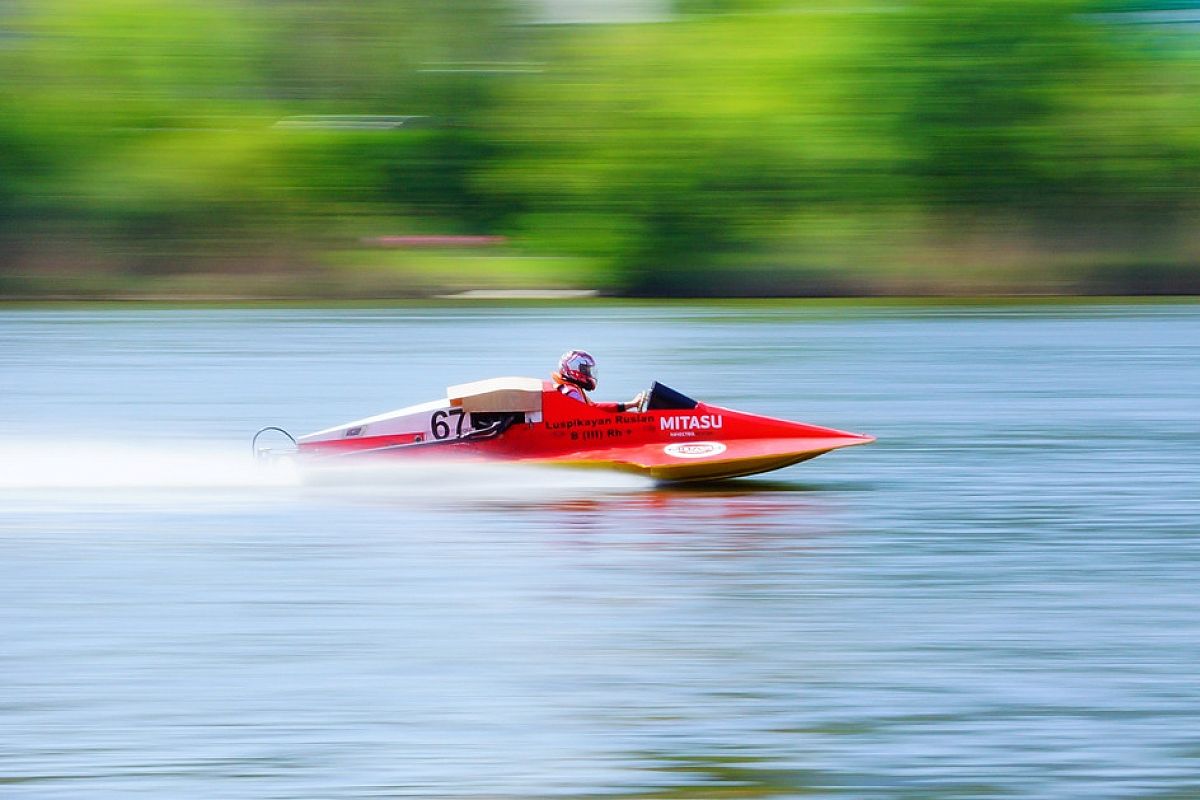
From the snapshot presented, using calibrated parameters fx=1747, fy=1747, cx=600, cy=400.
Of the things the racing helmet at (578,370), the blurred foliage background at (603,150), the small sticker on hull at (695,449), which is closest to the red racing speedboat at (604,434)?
the small sticker on hull at (695,449)

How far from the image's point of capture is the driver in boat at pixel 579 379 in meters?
14.9

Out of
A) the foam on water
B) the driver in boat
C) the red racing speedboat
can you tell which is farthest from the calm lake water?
the driver in boat

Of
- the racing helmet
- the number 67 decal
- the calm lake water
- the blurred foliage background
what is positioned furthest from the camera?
the blurred foliage background

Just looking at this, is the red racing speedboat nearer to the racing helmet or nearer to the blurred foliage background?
the racing helmet

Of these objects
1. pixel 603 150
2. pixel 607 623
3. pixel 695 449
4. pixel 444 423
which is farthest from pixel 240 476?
pixel 603 150

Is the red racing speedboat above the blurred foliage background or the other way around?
the other way around

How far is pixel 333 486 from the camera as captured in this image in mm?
16000

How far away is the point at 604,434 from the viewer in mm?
15102

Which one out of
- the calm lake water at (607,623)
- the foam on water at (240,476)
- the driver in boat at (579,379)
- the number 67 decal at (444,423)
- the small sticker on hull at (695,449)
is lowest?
the calm lake water at (607,623)

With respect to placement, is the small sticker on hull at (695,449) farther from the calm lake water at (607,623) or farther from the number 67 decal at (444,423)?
the number 67 decal at (444,423)

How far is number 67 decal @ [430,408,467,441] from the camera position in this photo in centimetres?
1512

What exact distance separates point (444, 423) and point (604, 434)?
1395 mm

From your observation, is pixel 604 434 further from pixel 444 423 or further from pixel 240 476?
pixel 240 476

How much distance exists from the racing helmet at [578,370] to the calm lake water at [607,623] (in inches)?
37.9
